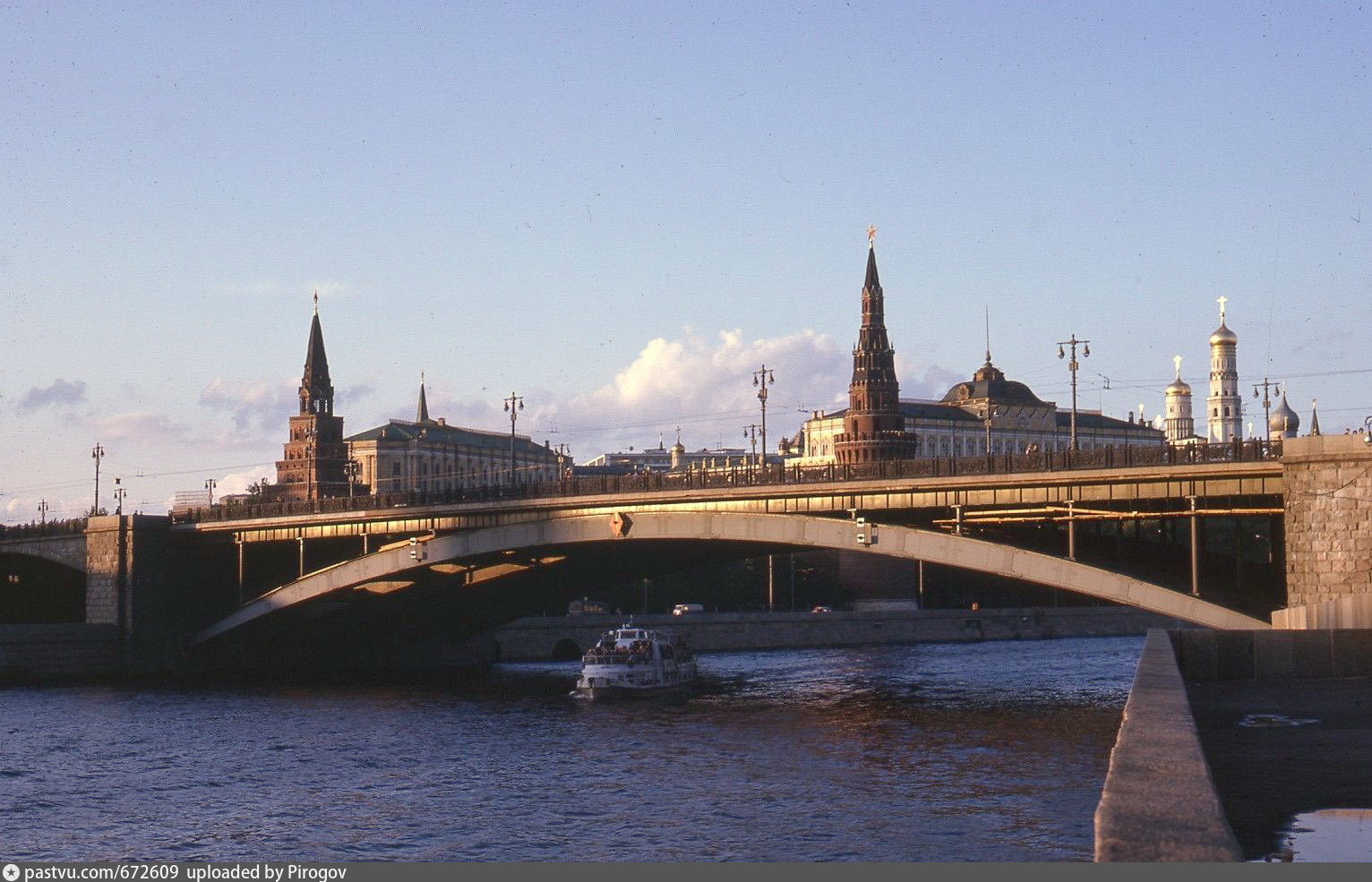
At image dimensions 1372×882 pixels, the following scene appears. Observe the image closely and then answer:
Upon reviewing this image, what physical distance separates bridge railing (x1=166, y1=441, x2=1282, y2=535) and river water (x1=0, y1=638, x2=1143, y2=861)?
8427 millimetres

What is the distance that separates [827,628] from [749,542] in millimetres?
44061

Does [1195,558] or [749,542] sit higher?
[749,542]

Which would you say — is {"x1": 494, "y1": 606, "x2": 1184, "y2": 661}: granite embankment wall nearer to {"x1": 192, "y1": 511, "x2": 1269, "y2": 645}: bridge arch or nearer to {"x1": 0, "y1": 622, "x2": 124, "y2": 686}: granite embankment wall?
{"x1": 192, "y1": 511, "x2": 1269, "y2": 645}: bridge arch

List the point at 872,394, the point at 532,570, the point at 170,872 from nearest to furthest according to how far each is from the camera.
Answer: the point at 170,872 → the point at 532,570 → the point at 872,394

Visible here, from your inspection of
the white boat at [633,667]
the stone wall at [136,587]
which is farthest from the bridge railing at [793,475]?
the white boat at [633,667]

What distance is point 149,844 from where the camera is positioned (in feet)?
101

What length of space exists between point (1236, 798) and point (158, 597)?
76120 mm

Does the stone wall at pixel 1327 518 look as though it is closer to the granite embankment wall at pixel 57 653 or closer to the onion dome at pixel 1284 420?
the granite embankment wall at pixel 57 653

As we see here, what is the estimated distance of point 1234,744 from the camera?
17.8 m

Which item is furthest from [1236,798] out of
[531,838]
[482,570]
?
[482,570]

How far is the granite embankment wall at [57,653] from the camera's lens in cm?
7562

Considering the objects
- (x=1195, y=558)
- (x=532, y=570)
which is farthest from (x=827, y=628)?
(x=1195, y=558)

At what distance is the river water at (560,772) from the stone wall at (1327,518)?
24.4 feet

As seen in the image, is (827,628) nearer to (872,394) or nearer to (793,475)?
(793,475)
